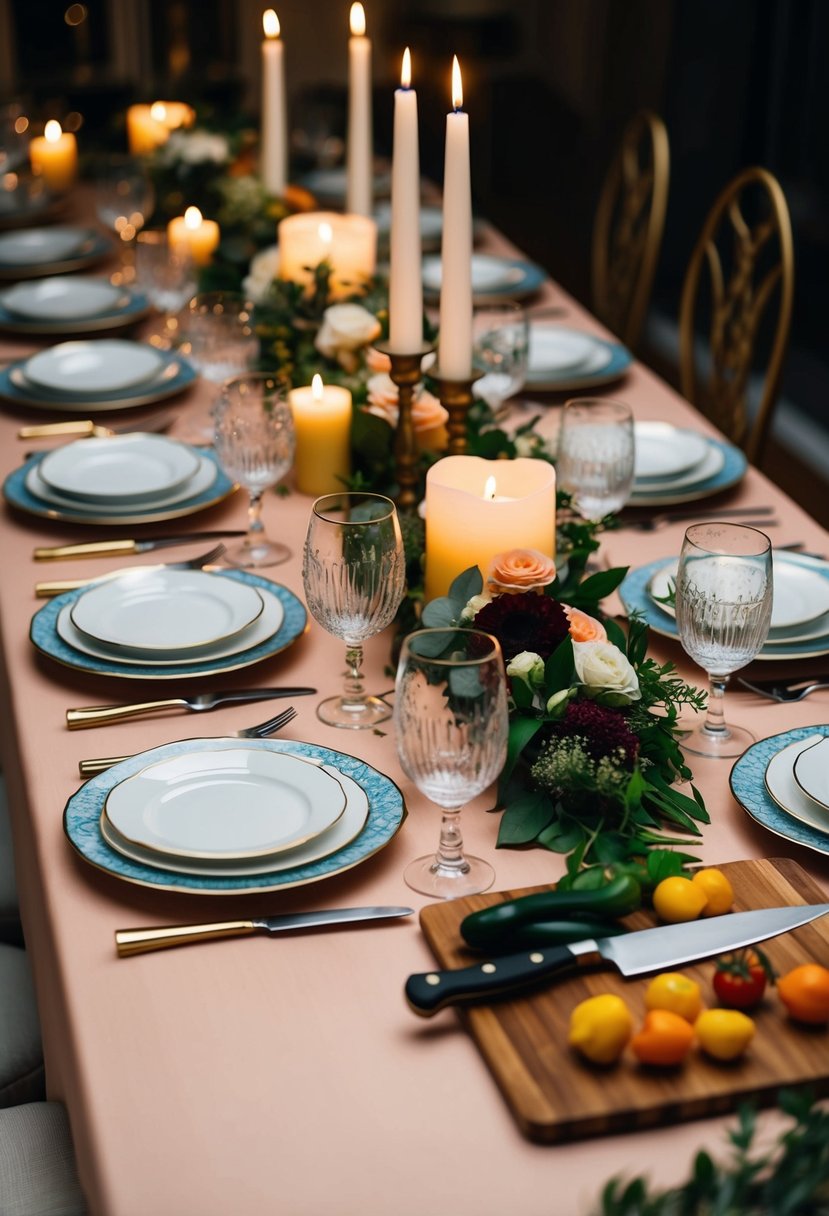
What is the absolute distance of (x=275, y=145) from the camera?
2.53 m

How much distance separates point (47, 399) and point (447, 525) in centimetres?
102

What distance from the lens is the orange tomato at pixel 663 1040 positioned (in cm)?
90

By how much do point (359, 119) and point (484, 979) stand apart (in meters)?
1.48

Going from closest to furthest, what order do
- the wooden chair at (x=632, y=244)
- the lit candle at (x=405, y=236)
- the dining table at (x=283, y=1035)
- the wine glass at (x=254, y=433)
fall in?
the dining table at (x=283, y=1035) → the lit candle at (x=405, y=236) → the wine glass at (x=254, y=433) → the wooden chair at (x=632, y=244)

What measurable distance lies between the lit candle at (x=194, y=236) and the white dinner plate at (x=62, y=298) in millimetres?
174

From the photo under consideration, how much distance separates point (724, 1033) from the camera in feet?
2.95

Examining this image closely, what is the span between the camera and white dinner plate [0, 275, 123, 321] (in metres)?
2.53

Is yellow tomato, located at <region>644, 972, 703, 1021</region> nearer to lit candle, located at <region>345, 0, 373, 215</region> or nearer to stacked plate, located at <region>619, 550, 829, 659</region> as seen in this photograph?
stacked plate, located at <region>619, 550, 829, 659</region>

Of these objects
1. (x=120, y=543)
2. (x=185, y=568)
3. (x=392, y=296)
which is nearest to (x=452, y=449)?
(x=392, y=296)

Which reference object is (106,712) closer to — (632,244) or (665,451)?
(665,451)

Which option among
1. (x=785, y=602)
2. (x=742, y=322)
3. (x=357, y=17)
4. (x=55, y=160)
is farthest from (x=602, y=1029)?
(x=55, y=160)

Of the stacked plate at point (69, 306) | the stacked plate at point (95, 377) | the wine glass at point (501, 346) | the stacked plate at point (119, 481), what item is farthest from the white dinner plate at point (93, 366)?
the wine glass at point (501, 346)

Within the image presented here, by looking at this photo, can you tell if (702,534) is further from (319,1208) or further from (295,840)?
(319,1208)

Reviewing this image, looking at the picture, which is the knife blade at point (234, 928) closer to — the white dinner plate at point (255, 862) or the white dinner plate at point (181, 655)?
the white dinner plate at point (255, 862)
